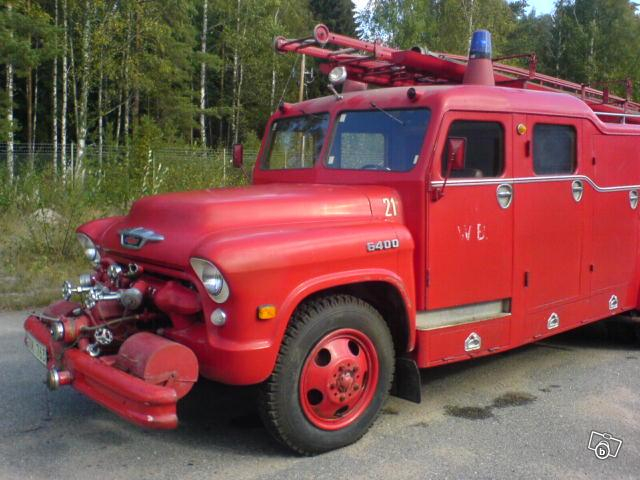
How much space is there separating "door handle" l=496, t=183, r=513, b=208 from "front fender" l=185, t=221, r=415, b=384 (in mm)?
1268

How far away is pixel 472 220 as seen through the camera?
4773 mm

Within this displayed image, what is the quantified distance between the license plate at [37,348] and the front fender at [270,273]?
3.66ft

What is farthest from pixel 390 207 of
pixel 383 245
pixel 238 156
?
pixel 238 156

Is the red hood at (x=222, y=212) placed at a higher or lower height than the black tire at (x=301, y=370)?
higher

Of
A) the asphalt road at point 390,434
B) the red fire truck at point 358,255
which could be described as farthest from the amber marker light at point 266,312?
the asphalt road at point 390,434

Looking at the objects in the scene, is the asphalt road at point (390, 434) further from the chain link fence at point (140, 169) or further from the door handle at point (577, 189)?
the chain link fence at point (140, 169)

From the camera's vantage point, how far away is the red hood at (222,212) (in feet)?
13.1

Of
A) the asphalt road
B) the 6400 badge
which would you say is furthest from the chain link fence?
the 6400 badge

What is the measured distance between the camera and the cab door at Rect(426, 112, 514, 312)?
461 centimetres

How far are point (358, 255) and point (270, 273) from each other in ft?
2.13

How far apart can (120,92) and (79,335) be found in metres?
23.6

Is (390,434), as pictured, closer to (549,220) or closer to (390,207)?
(390,207)

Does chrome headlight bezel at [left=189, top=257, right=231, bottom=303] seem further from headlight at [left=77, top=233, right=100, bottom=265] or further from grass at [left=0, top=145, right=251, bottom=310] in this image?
grass at [left=0, top=145, right=251, bottom=310]

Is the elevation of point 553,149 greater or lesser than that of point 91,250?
greater
